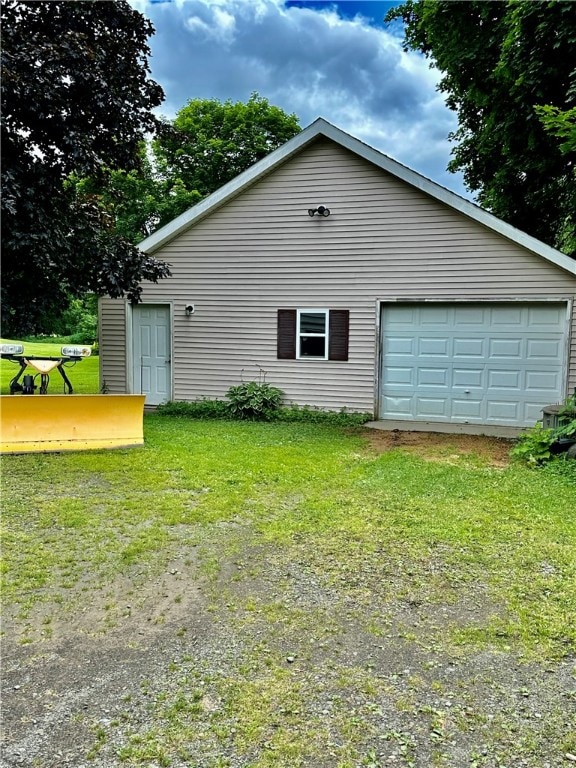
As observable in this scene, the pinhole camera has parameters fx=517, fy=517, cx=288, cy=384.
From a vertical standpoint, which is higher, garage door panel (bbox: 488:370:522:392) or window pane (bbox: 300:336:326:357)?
window pane (bbox: 300:336:326:357)

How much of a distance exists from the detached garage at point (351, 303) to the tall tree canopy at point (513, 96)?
2314 millimetres

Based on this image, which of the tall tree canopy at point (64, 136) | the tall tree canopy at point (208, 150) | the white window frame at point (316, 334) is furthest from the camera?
the tall tree canopy at point (208, 150)

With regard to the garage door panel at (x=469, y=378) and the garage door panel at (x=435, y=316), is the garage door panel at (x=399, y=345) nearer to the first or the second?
the garage door panel at (x=435, y=316)

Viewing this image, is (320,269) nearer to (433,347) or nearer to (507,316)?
(433,347)

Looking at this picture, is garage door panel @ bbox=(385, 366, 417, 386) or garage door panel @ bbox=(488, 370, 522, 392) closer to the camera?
garage door panel @ bbox=(488, 370, 522, 392)

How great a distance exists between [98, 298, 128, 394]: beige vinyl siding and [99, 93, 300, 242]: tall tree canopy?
16611 mm

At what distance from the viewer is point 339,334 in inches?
385

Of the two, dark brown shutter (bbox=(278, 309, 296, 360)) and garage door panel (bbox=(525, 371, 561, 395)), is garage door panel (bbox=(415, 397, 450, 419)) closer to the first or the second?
garage door panel (bbox=(525, 371, 561, 395))

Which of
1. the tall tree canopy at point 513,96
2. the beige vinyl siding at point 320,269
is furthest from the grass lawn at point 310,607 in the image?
the tall tree canopy at point 513,96

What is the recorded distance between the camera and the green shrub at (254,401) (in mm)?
9734

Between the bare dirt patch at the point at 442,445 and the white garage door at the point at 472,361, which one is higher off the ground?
the white garage door at the point at 472,361

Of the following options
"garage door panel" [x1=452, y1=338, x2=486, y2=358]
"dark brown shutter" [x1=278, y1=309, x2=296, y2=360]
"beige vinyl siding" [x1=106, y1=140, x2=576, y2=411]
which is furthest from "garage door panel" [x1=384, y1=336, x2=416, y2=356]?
"dark brown shutter" [x1=278, y1=309, x2=296, y2=360]

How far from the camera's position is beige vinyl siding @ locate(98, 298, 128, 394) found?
1091 cm

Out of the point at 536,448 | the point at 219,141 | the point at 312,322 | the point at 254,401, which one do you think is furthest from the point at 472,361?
the point at 219,141
